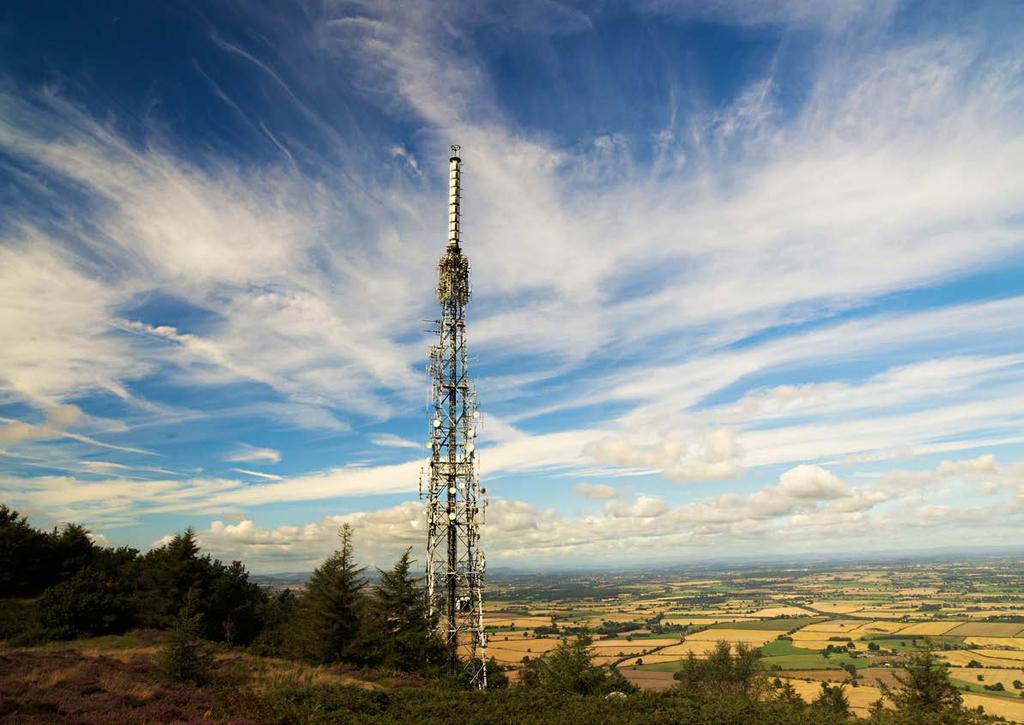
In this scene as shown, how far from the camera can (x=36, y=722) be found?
1591cm

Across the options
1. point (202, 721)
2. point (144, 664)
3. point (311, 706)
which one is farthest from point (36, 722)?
point (144, 664)

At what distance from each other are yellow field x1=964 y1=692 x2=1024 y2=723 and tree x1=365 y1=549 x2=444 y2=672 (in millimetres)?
61599

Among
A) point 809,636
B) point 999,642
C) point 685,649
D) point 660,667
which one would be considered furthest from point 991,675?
point 660,667

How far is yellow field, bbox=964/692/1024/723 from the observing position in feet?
197

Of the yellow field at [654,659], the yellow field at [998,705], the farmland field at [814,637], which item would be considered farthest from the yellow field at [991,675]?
the yellow field at [654,659]

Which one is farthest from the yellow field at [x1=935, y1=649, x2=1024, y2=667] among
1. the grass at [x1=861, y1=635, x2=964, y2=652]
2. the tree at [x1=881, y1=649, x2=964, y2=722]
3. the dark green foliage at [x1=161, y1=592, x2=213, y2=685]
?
the dark green foliage at [x1=161, y1=592, x2=213, y2=685]

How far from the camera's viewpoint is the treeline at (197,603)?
3472 cm

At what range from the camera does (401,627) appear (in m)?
37.2

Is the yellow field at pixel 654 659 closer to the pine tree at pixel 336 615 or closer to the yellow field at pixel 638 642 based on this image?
the yellow field at pixel 638 642

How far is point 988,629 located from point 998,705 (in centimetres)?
8674

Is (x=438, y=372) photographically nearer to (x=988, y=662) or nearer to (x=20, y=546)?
(x=20, y=546)

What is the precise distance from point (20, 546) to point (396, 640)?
1210 inches

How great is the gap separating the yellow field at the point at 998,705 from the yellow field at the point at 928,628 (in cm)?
6285

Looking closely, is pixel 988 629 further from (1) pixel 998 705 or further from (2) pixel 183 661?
(2) pixel 183 661
